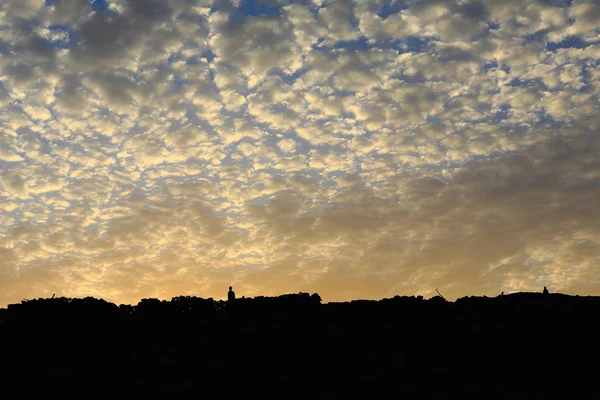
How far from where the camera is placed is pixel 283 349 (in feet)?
94.5

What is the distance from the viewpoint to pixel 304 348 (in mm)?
28781

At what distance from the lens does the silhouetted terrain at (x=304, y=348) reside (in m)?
27.2

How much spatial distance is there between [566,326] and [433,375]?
7.10 m

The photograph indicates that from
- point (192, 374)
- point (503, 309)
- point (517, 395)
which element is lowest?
point (517, 395)

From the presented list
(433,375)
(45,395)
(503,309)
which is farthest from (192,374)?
(503,309)

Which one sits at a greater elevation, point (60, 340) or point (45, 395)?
point (60, 340)

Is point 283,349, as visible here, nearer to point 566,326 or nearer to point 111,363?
point 111,363

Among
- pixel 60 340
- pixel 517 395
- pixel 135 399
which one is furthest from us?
pixel 60 340

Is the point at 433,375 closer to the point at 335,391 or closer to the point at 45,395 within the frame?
the point at 335,391

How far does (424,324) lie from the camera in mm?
29234

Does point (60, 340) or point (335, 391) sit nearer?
point (335, 391)

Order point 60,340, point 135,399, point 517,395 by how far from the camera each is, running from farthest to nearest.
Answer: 1. point 60,340
2. point 135,399
3. point 517,395

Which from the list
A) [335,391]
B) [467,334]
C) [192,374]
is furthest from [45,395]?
[467,334]

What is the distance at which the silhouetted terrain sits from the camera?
27172 millimetres
